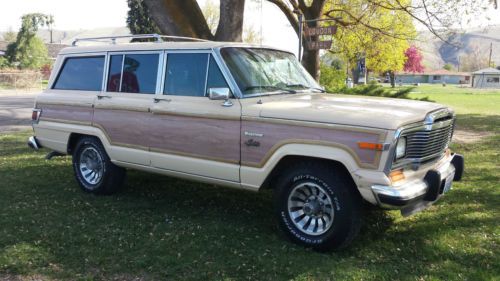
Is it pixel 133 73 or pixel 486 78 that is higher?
pixel 486 78

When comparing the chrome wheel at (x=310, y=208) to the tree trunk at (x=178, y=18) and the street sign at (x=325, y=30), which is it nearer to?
the tree trunk at (x=178, y=18)

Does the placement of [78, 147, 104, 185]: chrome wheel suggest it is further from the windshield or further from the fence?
the fence

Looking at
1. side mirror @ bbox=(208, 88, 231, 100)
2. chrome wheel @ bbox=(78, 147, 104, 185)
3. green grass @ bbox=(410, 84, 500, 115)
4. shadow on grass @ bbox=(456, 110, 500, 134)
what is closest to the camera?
side mirror @ bbox=(208, 88, 231, 100)

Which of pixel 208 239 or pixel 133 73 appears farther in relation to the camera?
pixel 133 73

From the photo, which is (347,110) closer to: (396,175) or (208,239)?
(396,175)

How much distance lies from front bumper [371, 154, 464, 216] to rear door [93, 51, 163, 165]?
3.01 meters

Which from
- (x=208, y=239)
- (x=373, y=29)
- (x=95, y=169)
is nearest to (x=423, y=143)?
(x=208, y=239)

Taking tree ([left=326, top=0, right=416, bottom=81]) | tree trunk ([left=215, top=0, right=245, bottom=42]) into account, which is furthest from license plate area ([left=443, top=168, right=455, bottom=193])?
tree ([left=326, top=0, right=416, bottom=81])

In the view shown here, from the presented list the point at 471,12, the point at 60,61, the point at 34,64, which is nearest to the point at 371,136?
the point at 60,61

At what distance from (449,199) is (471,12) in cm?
949

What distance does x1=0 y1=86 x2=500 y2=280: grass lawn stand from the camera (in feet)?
14.2

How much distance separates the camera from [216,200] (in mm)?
6535

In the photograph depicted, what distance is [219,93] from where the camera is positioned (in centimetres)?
501

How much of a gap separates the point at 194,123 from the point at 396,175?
2285mm
